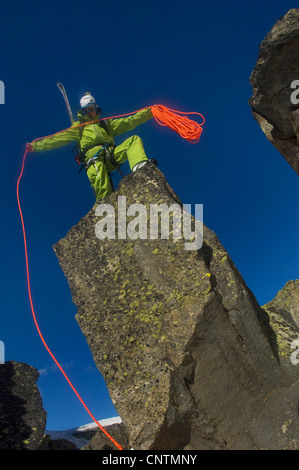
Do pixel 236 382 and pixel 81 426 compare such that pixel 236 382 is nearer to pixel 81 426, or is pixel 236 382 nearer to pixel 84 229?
pixel 84 229

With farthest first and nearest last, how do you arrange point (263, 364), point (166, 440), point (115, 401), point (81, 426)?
point (81, 426) < point (263, 364) < point (115, 401) < point (166, 440)

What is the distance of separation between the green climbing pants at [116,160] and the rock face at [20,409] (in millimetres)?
5254

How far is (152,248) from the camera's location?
673 centimetres

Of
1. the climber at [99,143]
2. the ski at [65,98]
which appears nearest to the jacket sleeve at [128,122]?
the climber at [99,143]

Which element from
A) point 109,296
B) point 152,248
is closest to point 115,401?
point 109,296

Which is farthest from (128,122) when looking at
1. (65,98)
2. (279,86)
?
(279,86)

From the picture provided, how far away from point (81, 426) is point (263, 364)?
1089 centimetres

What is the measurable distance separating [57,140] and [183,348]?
265 inches

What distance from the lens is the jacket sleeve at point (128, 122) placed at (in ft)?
30.2

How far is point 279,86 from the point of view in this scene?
20.6 feet

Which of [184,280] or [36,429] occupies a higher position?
[184,280]

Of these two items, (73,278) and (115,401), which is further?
(73,278)

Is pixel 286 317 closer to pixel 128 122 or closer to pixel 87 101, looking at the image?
pixel 128 122

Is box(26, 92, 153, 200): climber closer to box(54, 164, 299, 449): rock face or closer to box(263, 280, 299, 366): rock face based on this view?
box(54, 164, 299, 449): rock face
